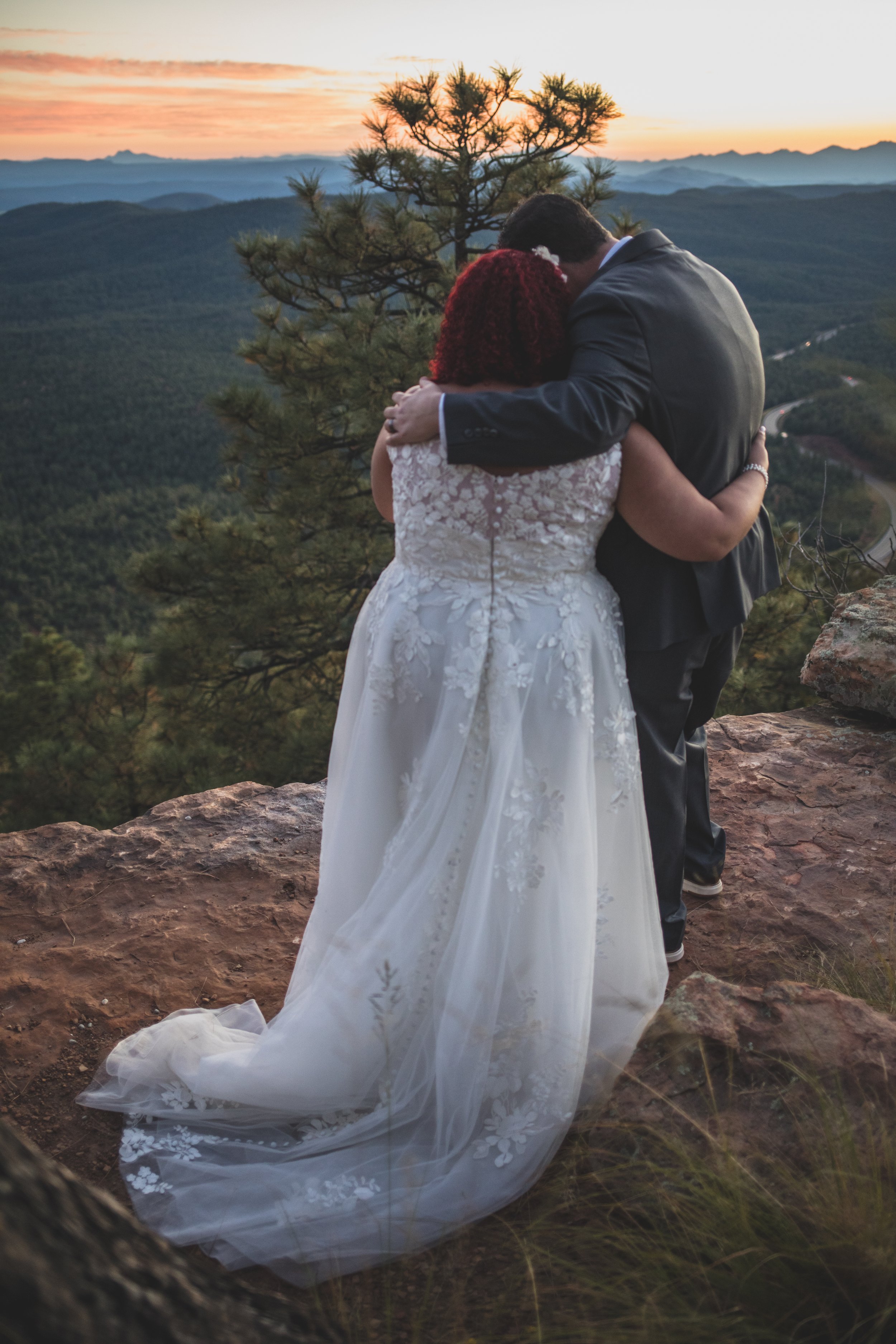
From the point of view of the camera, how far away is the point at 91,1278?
0.73m

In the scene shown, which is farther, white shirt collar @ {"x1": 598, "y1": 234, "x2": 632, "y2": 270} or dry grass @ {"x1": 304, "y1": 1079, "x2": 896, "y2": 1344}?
white shirt collar @ {"x1": 598, "y1": 234, "x2": 632, "y2": 270}

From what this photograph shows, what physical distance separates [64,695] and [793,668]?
685cm

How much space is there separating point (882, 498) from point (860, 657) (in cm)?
64

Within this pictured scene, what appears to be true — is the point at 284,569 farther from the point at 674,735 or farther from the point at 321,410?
the point at 674,735

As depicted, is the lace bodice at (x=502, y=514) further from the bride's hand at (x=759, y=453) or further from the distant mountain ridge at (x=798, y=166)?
the distant mountain ridge at (x=798, y=166)

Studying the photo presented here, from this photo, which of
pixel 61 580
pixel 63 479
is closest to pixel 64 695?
pixel 61 580

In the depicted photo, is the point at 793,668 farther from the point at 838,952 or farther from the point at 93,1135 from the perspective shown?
the point at 93,1135

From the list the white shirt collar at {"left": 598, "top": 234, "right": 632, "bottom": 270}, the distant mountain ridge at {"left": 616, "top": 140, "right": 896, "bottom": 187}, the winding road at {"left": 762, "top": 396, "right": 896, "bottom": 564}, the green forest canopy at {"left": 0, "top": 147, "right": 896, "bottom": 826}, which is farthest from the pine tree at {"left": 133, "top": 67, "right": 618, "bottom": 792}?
the distant mountain ridge at {"left": 616, "top": 140, "right": 896, "bottom": 187}

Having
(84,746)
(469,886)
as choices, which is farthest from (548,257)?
(84,746)

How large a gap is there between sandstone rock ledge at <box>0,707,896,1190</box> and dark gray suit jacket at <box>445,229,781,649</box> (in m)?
0.85

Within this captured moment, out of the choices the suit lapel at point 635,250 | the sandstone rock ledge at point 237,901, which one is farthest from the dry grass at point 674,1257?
the suit lapel at point 635,250

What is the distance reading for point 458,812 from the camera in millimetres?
1776

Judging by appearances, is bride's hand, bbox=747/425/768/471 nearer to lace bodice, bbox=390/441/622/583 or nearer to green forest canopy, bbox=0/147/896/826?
lace bodice, bbox=390/441/622/583

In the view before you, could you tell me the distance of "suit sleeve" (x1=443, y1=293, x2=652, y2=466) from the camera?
1.55 meters
